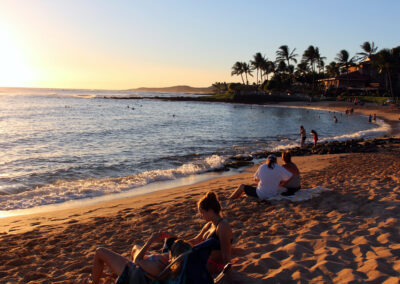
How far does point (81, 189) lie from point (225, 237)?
806 cm

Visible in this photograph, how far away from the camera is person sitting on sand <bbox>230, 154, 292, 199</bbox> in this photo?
7.11m

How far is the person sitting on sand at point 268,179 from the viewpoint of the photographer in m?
7.11

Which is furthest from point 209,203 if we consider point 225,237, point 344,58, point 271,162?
point 344,58

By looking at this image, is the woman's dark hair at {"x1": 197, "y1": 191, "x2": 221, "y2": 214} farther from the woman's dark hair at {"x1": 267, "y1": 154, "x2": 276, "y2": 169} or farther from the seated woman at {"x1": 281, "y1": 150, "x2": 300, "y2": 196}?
the seated woman at {"x1": 281, "y1": 150, "x2": 300, "y2": 196}

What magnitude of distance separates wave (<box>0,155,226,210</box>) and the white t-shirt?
17.5ft

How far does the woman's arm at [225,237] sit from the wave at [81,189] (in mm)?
7283

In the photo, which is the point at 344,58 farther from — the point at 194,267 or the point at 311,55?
the point at 194,267

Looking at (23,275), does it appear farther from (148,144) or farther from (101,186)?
(148,144)

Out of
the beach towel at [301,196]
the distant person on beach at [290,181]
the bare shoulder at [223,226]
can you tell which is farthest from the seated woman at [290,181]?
the bare shoulder at [223,226]

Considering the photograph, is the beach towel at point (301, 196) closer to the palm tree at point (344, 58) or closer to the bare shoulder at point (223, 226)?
the bare shoulder at point (223, 226)

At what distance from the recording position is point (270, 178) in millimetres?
7242

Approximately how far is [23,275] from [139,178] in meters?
7.74

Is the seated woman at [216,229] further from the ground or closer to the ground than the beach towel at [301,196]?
further from the ground

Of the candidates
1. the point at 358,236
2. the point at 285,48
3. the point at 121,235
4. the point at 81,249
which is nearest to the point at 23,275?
the point at 81,249
